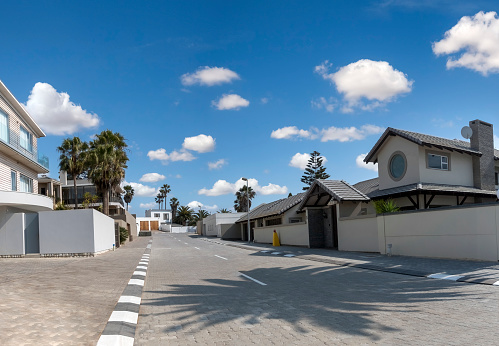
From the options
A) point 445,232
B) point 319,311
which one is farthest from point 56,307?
point 445,232

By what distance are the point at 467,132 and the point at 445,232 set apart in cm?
1296

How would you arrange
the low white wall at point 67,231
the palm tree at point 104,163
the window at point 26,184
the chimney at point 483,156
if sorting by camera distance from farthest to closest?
the palm tree at point 104,163 → the window at point 26,184 → the chimney at point 483,156 → the low white wall at point 67,231

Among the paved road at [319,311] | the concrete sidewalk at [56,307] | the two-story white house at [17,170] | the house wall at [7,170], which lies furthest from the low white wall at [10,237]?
the paved road at [319,311]

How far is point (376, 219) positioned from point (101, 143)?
33685 millimetres

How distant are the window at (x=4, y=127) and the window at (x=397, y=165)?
2400 centimetres

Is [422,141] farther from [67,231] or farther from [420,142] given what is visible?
[67,231]

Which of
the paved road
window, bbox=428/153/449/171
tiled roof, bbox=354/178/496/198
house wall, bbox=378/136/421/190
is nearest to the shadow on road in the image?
the paved road

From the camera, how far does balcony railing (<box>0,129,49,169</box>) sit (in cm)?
2615

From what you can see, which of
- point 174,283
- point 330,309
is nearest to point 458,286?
point 330,309

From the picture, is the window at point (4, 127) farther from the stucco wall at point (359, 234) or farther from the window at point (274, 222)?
the window at point (274, 222)

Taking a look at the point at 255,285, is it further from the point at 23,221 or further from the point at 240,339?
the point at 23,221

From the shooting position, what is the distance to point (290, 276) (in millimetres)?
13133

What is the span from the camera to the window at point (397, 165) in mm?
24536

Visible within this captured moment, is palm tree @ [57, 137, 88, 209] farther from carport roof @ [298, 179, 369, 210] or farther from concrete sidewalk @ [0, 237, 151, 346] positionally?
concrete sidewalk @ [0, 237, 151, 346]
